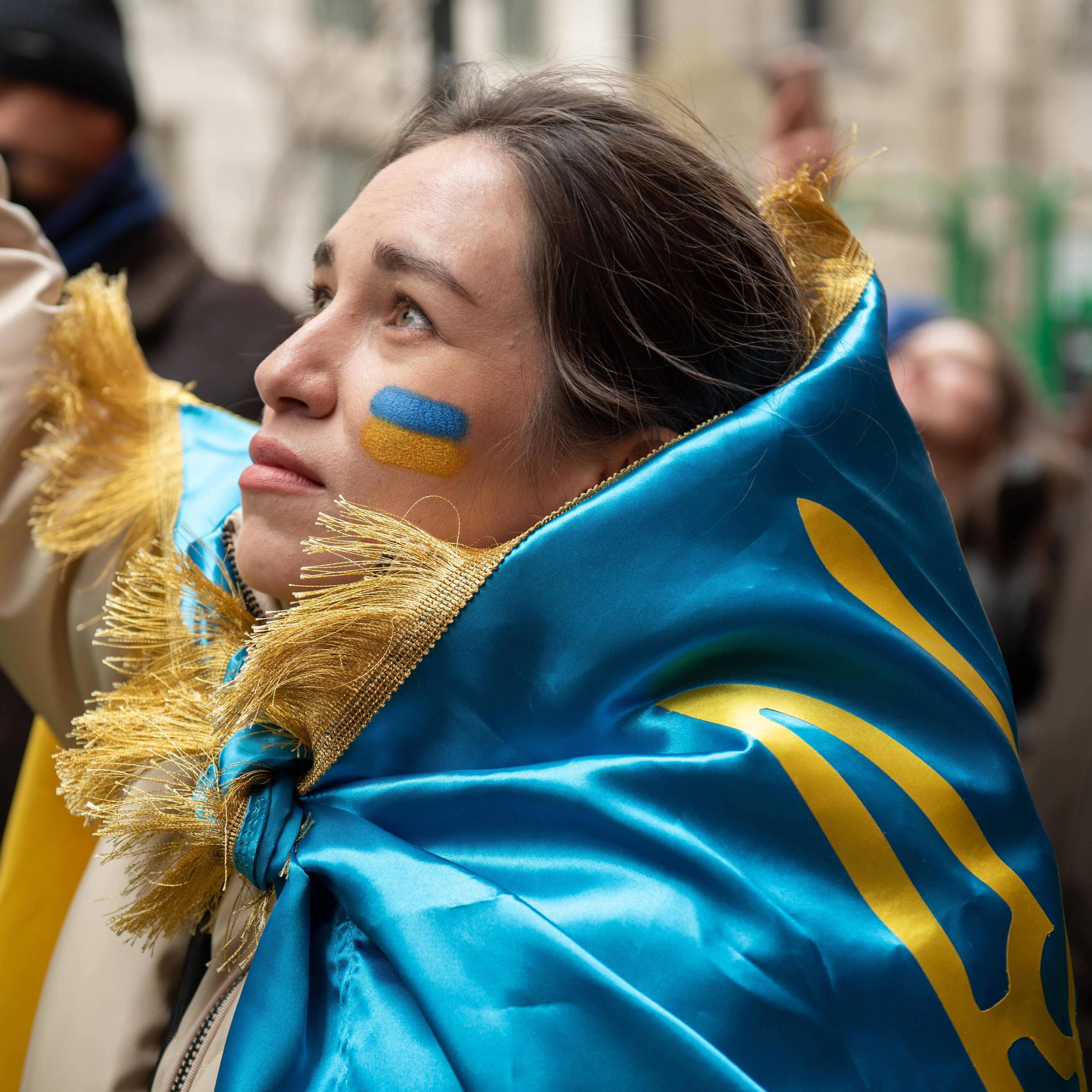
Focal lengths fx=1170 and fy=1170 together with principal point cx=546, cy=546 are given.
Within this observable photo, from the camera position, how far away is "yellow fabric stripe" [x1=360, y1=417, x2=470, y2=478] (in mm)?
1320

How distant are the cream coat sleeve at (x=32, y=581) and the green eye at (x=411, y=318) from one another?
0.59m

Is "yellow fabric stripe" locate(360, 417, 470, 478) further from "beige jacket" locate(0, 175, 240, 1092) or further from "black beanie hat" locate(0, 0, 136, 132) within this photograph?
"black beanie hat" locate(0, 0, 136, 132)

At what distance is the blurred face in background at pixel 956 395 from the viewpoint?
11.2 ft

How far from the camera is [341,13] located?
8.67m

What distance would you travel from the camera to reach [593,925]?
1115mm

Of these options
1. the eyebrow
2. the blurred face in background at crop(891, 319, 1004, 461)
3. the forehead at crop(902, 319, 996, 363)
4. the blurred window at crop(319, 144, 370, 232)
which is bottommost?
the blurred window at crop(319, 144, 370, 232)

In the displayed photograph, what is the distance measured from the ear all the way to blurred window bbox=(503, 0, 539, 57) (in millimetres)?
10872

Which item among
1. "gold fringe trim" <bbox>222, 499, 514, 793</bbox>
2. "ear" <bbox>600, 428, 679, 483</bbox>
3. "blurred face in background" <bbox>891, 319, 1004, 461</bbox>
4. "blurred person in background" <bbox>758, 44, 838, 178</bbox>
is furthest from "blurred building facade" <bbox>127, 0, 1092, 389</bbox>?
"gold fringe trim" <bbox>222, 499, 514, 793</bbox>

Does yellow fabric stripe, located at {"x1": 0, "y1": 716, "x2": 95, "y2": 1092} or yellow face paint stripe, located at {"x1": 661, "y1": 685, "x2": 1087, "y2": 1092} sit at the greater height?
yellow face paint stripe, located at {"x1": 661, "y1": 685, "x2": 1087, "y2": 1092}

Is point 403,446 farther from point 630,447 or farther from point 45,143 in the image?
point 45,143

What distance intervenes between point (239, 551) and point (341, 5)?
8408 millimetres

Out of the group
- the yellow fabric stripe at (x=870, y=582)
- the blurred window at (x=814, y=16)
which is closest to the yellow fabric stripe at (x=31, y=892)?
the yellow fabric stripe at (x=870, y=582)

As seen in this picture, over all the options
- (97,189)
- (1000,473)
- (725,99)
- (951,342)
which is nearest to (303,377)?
(97,189)

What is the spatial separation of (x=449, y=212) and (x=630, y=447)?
348 mm
